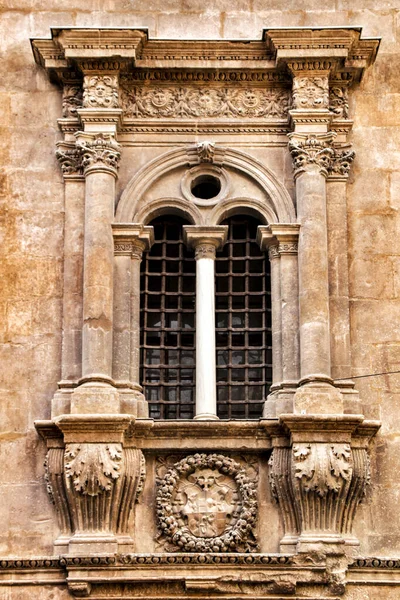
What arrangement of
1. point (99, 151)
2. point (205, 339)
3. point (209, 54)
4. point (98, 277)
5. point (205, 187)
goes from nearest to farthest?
point (98, 277)
point (205, 339)
point (99, 151)
point (209, 54)
point (205, 187)

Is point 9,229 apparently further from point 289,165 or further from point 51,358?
point 289,165

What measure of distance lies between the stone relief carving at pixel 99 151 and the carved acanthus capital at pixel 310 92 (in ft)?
6.95

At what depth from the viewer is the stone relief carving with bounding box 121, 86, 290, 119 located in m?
19.9

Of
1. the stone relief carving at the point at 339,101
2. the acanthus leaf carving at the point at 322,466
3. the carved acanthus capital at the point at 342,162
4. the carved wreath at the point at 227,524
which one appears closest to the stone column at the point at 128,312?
the carved wreath at the point at 227,524

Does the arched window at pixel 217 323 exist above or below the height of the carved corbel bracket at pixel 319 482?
above

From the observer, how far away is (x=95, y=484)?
59.2 feet

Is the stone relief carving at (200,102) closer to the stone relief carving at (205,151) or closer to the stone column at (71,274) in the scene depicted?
the stone relief carving at (205,151)

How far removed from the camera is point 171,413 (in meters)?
19.1

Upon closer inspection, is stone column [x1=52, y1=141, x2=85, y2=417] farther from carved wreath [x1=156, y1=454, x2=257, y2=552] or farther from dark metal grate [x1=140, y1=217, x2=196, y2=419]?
carved wreath [x1=156, y1=454, x2=257, y2=552]

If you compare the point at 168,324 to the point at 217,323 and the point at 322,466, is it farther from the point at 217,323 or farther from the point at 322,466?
the point at 322,466

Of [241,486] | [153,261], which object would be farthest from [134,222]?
[241,486]

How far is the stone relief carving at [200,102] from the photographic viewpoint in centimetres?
1989

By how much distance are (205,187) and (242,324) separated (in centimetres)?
171

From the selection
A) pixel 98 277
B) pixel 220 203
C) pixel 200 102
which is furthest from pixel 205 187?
pixel 98 277
